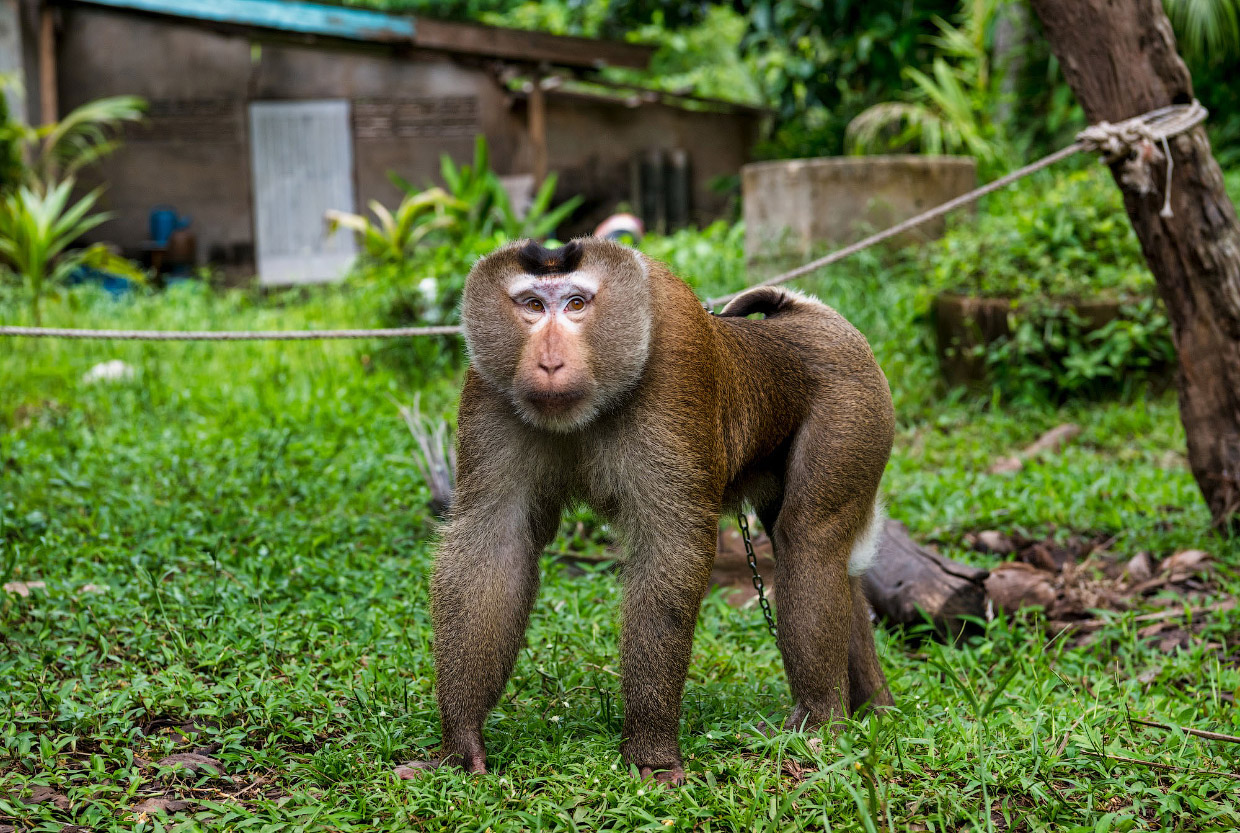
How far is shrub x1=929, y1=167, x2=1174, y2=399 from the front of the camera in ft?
23.3

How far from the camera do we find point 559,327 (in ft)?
8.86

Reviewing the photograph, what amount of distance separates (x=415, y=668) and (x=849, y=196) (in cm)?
631

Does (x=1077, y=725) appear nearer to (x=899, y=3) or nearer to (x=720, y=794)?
(x=720, y=794)

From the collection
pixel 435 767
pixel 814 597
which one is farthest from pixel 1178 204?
pixel 435 767

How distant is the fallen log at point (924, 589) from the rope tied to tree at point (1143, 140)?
1.63m

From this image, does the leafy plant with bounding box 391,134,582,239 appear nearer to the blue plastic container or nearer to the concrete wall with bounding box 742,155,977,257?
the concrete wall with bounding box 742,155,977,257

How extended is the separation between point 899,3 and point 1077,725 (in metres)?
11.3

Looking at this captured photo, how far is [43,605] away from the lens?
3799mm

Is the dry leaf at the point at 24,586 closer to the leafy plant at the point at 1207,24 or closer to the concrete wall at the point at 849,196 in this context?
the concrete wall at the point at 849,196

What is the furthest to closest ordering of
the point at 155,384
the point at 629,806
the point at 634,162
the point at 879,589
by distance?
the point at 634,162, the point at 155,384, the point at 879,589, the point at 629,806

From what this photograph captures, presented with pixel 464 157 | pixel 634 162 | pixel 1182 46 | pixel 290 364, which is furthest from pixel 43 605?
pixel 634 162

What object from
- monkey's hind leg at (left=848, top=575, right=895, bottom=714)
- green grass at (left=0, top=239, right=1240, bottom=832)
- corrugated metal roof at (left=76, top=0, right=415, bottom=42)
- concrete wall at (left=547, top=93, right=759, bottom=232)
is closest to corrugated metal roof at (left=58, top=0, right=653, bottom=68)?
corrugated metal roof at (left=76, top=0, right=415, bottom=42)

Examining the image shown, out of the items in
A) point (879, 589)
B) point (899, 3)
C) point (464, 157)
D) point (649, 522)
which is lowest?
point (879, 589)

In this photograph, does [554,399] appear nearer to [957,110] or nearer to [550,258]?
[550,258]
